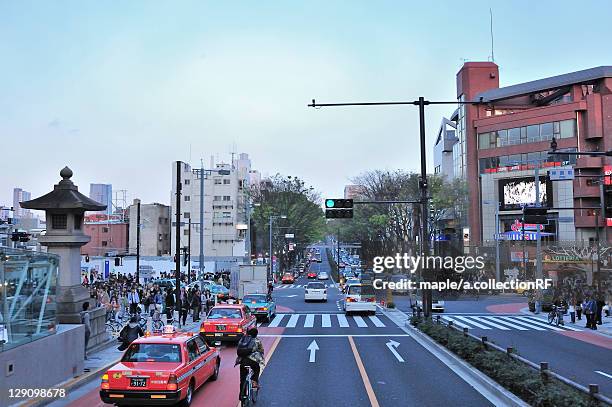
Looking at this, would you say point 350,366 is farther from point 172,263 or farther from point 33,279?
point 172,263

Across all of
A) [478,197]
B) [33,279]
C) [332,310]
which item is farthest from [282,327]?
[478,197]

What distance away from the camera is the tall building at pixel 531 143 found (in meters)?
67.6

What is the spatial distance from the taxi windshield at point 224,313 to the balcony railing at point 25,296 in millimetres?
7600

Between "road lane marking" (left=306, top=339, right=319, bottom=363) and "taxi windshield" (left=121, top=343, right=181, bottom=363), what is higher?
"taxi windshield" (left=121, top=343, right=181, bottom=363)

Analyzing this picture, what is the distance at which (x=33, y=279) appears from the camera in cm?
1319

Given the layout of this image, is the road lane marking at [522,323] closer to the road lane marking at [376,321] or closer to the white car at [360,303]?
the road lane marking at [376,321]

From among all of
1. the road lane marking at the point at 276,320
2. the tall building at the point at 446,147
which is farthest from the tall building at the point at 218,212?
the road lane marking at the point at 276,320

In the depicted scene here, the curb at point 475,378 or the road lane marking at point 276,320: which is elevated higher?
the curb at point 475,378

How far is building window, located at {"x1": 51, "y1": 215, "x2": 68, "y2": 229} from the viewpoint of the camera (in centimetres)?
1952

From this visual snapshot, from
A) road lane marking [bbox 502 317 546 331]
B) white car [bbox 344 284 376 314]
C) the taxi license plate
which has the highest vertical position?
the taxi license plate

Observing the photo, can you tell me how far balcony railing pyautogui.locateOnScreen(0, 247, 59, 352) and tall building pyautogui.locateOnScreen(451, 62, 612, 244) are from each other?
56.6 meters

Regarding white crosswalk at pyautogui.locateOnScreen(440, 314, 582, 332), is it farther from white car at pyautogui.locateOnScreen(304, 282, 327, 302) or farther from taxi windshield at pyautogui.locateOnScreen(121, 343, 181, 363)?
taxi windshield at pyautogui.locateOnScreen(121, 343, 181, 363)

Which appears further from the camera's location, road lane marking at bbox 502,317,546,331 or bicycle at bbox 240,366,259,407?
road lane marking at bbox 502,317,546,331

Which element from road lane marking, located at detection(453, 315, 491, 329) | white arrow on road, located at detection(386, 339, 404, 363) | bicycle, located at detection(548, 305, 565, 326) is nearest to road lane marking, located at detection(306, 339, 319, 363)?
white arrow on road, located at detection(386, 339, 404, 363)
